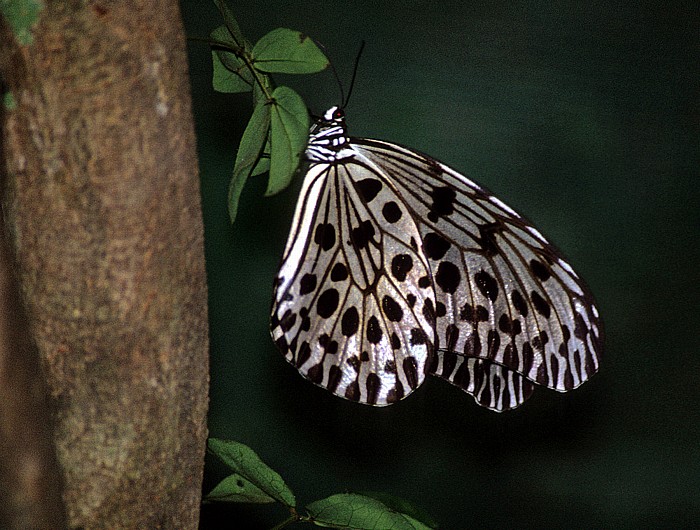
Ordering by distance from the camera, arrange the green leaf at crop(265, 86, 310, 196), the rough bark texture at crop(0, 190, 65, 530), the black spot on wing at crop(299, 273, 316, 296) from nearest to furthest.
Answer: the rough bark texture at crop(0, 190, 65, 530) → the green leaf at crop(265, 86, 310, 196) → the black spot on wing at crop(299, 273, 316, 296)

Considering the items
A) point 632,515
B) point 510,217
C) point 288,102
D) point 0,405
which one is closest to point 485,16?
point 510,217

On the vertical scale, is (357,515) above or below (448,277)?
below

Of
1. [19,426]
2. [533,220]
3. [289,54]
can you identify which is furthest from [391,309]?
[533,220]

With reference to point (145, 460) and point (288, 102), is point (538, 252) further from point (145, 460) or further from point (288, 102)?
point (145, 460)

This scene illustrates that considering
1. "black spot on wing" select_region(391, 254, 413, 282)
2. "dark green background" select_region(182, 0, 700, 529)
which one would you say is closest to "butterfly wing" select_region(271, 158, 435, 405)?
"black spot on wing" select_region(391, 254, 413, 282)

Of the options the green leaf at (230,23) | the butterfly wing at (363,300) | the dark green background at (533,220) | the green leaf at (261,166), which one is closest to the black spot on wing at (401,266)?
the butterfly wing at (363,300)

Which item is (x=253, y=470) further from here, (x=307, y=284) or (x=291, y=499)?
(x=307, y=284)

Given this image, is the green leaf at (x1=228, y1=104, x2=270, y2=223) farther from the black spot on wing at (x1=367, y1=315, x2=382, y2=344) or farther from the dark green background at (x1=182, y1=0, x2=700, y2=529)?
the dark green background at (x1=182, y1=0, x2=700, y2=529)
